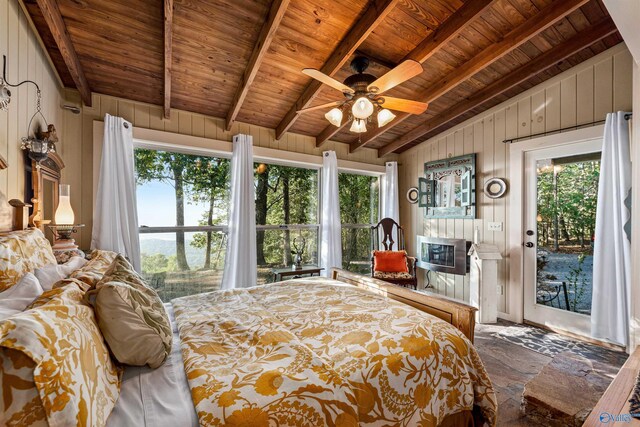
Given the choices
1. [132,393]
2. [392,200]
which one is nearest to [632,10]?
[132,393]

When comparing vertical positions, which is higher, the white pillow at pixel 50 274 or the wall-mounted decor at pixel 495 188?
the wall-mounted decor at pixel 495 188

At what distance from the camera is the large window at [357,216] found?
475cm

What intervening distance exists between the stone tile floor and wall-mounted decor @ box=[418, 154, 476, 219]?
169 centimetres

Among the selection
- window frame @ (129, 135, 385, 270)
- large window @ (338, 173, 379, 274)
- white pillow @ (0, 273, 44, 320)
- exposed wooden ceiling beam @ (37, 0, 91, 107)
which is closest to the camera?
white pillow @ (0, 273, 44, 320)

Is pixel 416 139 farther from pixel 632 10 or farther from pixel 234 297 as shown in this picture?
pixel 234 297

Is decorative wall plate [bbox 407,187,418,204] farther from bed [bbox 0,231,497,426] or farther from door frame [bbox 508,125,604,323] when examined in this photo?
bed [bbox 0,231,497,426]

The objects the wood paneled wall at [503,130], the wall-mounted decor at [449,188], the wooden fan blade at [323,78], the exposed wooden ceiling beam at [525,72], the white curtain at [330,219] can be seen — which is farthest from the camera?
the white curtain at [330,219]

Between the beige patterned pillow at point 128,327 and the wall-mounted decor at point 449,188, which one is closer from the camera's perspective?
the beige patterned pillow at point 128,327

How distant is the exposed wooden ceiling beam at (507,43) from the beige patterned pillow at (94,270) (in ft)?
11.1

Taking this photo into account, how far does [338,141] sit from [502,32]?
2.46 m

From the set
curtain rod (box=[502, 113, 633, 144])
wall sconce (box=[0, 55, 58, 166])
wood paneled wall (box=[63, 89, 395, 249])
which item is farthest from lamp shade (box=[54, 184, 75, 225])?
curtain rod (box=[502, 113, 633, 144])

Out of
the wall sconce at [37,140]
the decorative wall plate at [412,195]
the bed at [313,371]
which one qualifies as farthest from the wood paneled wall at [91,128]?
the decorative wall plate at [412,195]

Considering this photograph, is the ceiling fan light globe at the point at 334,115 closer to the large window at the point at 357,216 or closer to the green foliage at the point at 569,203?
the large window at the point at 357,216

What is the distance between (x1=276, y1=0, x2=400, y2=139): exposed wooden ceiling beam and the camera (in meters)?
2.04
